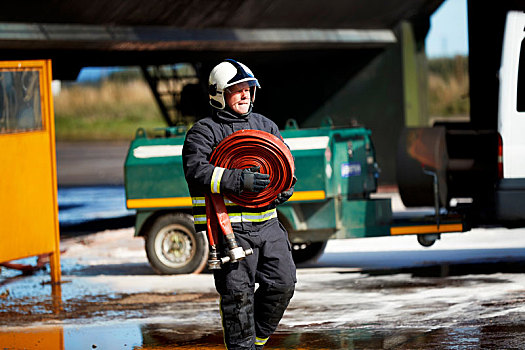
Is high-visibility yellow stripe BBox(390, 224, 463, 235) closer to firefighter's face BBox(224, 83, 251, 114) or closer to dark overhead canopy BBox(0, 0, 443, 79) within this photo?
firefighter's face BBox(224, 83, 251, 114)

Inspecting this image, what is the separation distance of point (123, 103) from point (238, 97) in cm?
5741

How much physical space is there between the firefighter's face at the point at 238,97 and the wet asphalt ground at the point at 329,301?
7.16 feet

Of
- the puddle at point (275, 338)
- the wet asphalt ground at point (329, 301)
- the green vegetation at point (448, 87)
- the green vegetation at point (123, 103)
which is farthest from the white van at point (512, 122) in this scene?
the green vegetation at point (123, 103)

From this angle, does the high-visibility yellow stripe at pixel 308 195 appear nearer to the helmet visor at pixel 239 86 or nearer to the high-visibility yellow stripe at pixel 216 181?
the helmet visor at pixel 239 86

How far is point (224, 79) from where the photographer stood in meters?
6.52

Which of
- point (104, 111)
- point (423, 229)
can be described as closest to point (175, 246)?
point (423, 229)

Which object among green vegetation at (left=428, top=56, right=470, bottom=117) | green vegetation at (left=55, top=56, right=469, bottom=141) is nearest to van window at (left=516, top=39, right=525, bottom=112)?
green vegetation at (left=428, top=56, right=470, bottom=117)

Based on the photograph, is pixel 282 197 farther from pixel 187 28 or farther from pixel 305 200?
pixel 187 28

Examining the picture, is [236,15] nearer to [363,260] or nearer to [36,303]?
[363,260]

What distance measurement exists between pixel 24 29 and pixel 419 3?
26.6ft

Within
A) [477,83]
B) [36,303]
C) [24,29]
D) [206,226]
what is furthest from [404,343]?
[24,29]

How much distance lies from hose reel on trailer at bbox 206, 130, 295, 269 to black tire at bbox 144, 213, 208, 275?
5183mm

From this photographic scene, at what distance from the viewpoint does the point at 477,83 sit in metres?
12.5

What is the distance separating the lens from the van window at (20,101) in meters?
11.0
